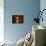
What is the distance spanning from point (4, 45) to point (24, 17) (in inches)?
81.0

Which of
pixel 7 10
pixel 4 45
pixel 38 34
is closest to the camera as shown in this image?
pixel 38 34

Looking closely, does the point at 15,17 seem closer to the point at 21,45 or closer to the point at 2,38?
the point at 2,38

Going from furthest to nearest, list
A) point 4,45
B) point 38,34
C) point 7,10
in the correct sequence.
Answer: point 7,10 → point 4,45 → point 38,34

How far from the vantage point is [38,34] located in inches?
98.8

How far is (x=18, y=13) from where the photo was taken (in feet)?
17.7

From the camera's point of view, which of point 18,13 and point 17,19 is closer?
point 18,13

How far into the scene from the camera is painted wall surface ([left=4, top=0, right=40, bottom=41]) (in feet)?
17.5

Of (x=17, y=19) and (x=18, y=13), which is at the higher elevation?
(x=18, y=13)

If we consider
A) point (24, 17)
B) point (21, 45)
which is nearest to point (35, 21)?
point (24, 17)

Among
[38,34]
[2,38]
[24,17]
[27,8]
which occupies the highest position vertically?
[27,8]

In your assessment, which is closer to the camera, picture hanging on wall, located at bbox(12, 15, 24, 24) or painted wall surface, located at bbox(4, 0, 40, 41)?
painted wall surface, located at bbox(4, 0, 40, 41)

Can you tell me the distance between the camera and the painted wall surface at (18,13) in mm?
5340

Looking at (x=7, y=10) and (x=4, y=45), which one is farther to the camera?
(x=7, y=10)

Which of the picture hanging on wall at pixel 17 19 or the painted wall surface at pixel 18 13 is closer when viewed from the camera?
the painted wall surface at pixel 18 13
